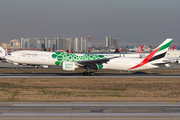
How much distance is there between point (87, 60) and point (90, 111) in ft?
78.9

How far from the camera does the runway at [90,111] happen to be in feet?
52.2

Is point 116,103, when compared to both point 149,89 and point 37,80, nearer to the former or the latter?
point 149,89

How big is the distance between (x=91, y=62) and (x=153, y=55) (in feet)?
42.9

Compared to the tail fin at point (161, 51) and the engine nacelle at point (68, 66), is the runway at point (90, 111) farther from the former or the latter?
the tail fin at point (161, 51)

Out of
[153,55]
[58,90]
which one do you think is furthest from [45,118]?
[153,55]

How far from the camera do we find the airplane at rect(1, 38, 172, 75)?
132ft

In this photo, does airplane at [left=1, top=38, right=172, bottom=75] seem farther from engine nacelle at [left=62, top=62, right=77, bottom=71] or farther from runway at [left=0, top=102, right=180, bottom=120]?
runway at [left=0, top=102, right=180, bottom=120]

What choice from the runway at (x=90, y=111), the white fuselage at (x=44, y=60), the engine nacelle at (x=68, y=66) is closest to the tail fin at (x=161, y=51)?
the white fuselage at (x=44, y=60)

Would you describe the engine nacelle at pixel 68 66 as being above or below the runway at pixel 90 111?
above

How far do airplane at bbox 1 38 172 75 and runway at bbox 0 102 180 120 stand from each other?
19.2m

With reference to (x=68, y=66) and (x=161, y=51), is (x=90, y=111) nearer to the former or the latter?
(x=68, y=66)

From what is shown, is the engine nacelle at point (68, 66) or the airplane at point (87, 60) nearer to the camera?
the engine nacelle at point (68, 66)

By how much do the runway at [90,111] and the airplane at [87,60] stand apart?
19.2 metres

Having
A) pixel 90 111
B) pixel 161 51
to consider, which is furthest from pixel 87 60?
pixel 90 111
